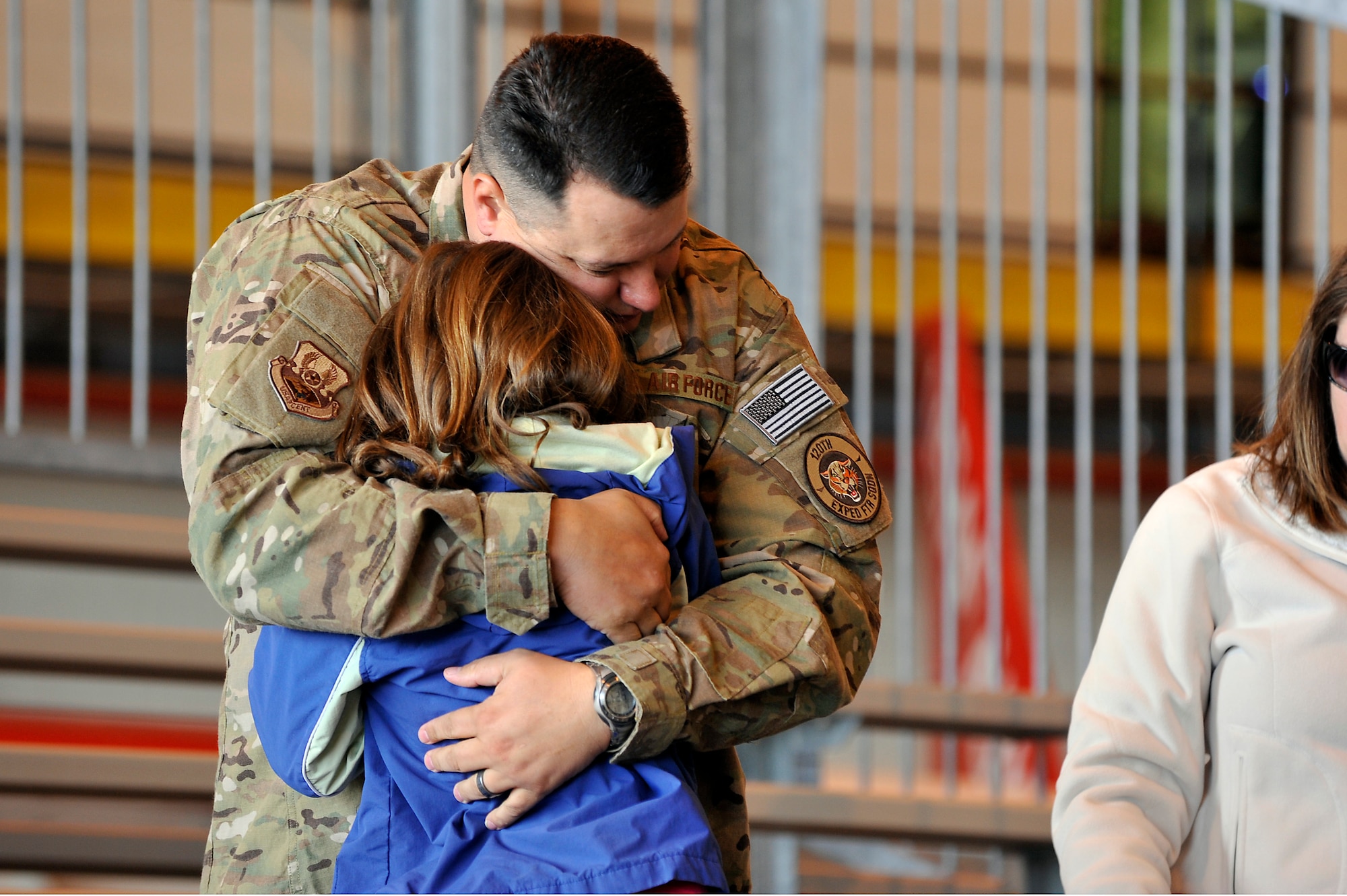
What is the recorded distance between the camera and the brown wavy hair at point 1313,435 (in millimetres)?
1449

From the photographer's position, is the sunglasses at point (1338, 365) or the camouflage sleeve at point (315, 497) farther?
the sunglasses at point (1338, 365)

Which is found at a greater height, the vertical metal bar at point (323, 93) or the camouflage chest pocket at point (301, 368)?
the vertical metal bar at point (323, 93)

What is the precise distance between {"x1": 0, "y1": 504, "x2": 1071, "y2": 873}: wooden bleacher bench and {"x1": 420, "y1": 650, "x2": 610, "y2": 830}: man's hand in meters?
1.66

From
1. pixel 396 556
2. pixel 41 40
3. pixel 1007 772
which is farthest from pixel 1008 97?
pixel 396 556

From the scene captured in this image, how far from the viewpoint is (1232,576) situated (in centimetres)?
143

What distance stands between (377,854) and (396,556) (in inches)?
10.0

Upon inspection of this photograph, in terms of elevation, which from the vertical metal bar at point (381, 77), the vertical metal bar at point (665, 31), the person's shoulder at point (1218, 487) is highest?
the vertical metal bar at point (665, 31)

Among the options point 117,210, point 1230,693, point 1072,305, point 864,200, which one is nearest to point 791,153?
point 864,200

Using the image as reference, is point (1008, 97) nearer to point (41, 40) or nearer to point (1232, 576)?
point (41, 40)

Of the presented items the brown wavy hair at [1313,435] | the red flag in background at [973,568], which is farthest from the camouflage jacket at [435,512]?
the red flag in background at [973,568]

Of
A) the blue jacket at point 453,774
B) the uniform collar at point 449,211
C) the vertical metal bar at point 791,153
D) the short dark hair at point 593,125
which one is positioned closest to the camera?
the blue jacket at point 453,774

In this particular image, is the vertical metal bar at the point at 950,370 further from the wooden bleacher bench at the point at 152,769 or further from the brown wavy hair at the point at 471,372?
the brown wavy hair at the point at 471,372

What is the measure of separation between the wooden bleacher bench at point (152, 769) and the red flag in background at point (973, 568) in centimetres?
67

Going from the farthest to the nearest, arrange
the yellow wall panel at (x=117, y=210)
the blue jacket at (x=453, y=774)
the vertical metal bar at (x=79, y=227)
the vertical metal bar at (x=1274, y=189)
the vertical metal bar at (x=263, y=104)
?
the yellow wall panel at (x=117, y=210)
the vertical metal bar at (x=1274, y=189)
the vertical metal bar at (x=263, y=104)
the vertical metal bar at (x=79, y=227)
the blue jacket at (x=453, y=774)
